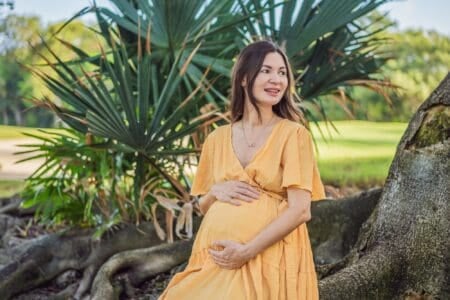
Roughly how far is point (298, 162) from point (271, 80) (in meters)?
0.29

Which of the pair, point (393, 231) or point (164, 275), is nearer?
point (393, 231)

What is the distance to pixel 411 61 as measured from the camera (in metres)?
22.1

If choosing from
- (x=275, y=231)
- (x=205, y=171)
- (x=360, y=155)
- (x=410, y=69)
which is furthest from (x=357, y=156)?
(x=275, y=231)

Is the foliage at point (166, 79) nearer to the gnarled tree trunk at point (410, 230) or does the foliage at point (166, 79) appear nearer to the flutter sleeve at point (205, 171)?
the gnarled tree trunk at point (410, 230)

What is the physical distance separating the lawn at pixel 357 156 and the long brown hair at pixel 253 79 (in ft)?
18.3

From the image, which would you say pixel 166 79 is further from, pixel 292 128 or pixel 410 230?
pixel 292 128

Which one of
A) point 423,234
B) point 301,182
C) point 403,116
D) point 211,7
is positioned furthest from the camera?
point 403,116

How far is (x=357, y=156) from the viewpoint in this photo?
12.7 m

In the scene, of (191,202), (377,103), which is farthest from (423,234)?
(377,103)

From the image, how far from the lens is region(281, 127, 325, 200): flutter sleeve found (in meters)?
2.72

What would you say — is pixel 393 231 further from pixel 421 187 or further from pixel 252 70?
pixel 252 70

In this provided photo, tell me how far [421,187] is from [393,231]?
271 mm

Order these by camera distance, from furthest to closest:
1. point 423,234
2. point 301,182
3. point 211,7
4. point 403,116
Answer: point 403,116
point 211,7
point 423,234
point 301,182

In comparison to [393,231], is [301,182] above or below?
above
